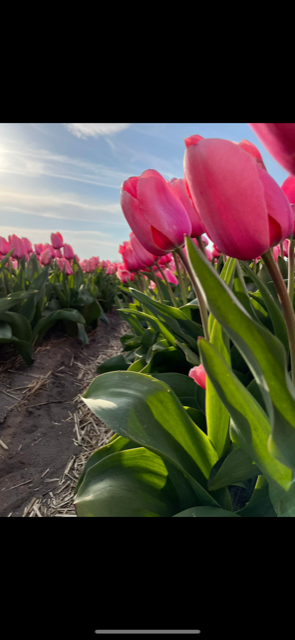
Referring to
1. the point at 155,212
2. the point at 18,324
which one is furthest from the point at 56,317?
the point at 155,212

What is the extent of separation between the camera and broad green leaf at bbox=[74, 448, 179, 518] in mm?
604

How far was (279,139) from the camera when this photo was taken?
378 mm

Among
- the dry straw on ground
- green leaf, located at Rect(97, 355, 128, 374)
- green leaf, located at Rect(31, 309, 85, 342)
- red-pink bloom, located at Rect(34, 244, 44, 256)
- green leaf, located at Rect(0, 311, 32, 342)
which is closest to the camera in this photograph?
the dry straw on ground

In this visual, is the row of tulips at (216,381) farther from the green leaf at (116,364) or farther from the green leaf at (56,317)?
the green leaf at (56,317)

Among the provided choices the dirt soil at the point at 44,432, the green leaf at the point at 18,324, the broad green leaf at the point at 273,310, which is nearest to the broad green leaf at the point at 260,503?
the broad green leaf at the point at 273,310

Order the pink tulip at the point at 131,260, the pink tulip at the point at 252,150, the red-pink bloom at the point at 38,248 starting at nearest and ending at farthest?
1. the pink tulip at the point at 252,150
2. the pink tulip at the point at 131,260
3. the red-pink bloom at the point at 38,248

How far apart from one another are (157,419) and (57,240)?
370cm

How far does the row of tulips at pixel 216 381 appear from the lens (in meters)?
0.38

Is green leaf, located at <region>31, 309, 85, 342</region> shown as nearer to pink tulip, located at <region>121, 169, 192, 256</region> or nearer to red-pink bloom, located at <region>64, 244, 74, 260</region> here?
red-pink bloom, located at <region>64, 244, 74, 260</region>

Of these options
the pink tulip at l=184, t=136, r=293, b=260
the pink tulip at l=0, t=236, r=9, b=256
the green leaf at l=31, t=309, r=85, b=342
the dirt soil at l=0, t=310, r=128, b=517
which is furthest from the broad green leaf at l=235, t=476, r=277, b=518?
the pink tulip at l=0, t=236, r=9, b=256

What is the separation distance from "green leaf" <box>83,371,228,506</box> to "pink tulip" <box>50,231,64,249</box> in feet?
11.7
